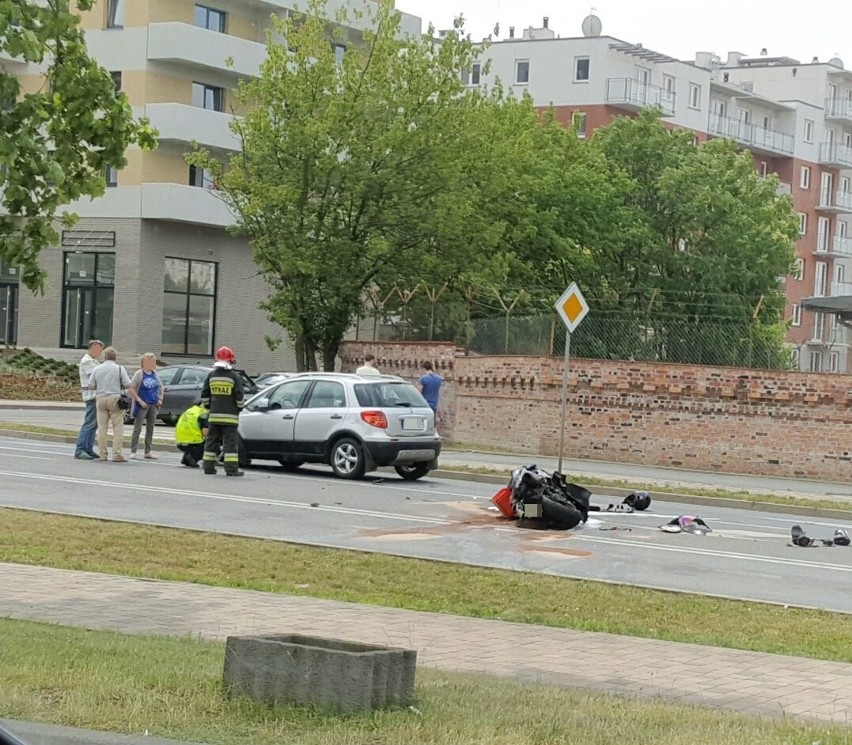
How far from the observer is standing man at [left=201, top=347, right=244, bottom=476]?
73.2 feet

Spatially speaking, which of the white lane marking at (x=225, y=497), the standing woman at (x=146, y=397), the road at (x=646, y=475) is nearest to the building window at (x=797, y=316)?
the road at (x=646, y=475)

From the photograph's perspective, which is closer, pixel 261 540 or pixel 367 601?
pixel 367 601

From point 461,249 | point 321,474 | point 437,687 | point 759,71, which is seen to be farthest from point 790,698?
point 759,71

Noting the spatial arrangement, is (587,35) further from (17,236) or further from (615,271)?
(17,236)

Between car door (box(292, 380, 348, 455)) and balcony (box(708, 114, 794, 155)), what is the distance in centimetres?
6874

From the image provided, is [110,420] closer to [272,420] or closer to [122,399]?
[122,399]

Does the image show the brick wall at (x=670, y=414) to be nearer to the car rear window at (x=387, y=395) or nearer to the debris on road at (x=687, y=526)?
the car rear window at (x=387, y=395)

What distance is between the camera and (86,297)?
56312mm

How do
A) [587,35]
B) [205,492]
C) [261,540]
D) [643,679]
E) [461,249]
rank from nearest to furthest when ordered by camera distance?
[643,679] < [261,540] < [205,492] < [461,249] < [587,35]

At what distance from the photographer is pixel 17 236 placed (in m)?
11.4

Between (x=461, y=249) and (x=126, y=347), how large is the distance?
730 inches

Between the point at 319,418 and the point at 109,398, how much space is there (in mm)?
3194

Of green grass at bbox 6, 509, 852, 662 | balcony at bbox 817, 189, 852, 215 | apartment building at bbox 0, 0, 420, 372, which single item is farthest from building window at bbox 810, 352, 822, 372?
balcony at bbox 817, 189, 852, 215

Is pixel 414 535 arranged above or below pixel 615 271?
below
